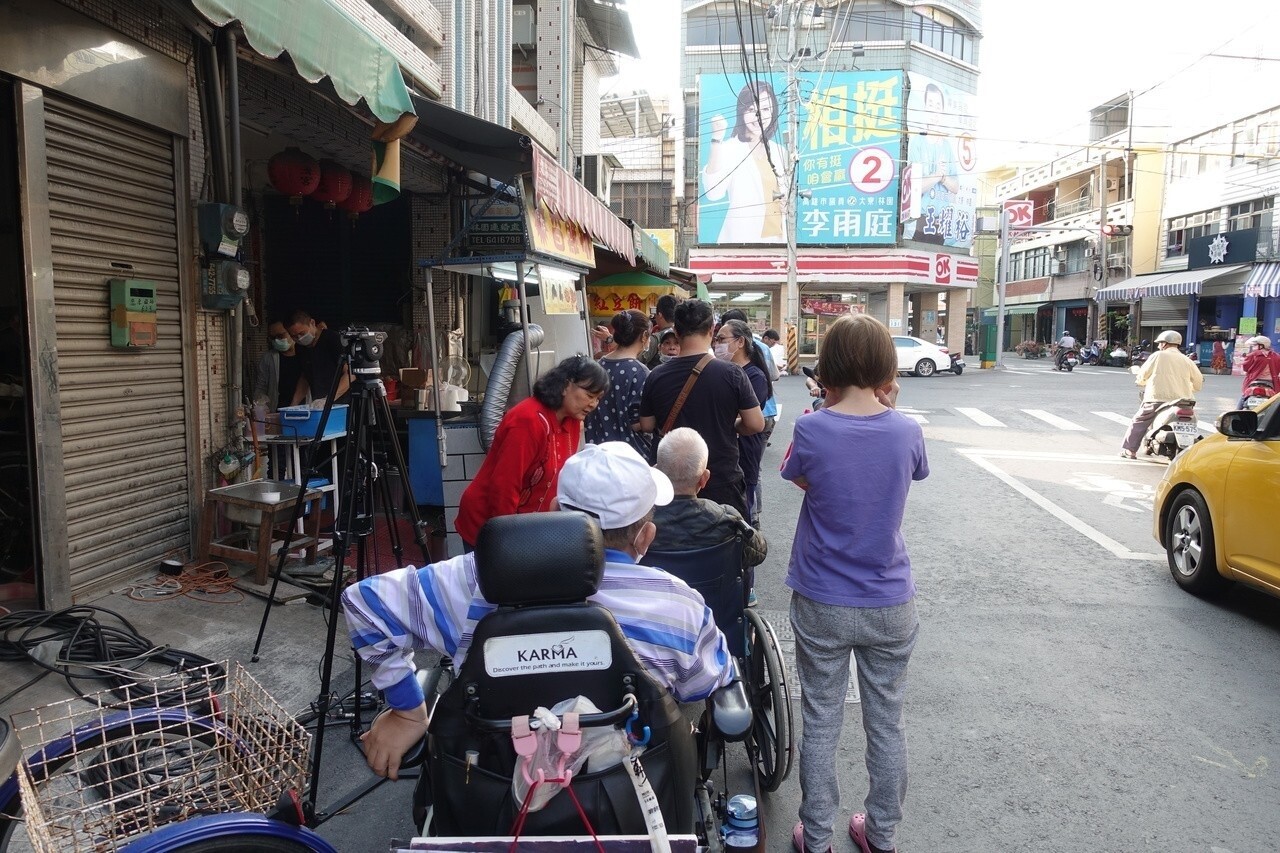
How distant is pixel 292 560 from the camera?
5.68 meters

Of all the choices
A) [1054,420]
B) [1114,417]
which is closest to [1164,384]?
[1054,420]

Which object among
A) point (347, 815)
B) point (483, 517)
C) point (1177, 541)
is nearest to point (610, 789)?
point (347, 815)

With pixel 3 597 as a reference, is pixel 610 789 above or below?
above

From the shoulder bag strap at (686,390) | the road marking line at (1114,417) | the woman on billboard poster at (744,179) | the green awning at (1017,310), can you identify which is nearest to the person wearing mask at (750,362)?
the shoulder bag strap at (686,390)

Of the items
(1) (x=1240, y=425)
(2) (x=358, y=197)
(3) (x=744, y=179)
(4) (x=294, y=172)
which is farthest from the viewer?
(3) (x=744, y=179)

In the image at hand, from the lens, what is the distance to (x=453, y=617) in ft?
6.59

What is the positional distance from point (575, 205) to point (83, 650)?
5.48 meters

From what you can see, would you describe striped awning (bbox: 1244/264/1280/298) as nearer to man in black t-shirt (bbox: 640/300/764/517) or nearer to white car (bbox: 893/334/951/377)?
white car (bbox: 893/334/951/377)

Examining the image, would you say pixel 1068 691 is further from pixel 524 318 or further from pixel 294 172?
pixel 294 172

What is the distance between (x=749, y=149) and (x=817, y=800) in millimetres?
35224

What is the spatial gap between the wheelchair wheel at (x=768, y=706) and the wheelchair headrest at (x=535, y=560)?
1628 mm

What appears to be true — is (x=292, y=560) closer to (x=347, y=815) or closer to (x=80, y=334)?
(x=80, y=334)

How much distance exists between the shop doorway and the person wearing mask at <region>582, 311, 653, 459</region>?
9.73ft

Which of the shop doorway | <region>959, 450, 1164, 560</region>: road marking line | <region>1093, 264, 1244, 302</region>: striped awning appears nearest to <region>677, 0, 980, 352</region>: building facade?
<region>1093, 264, 1244, 302</region>: striped awning
